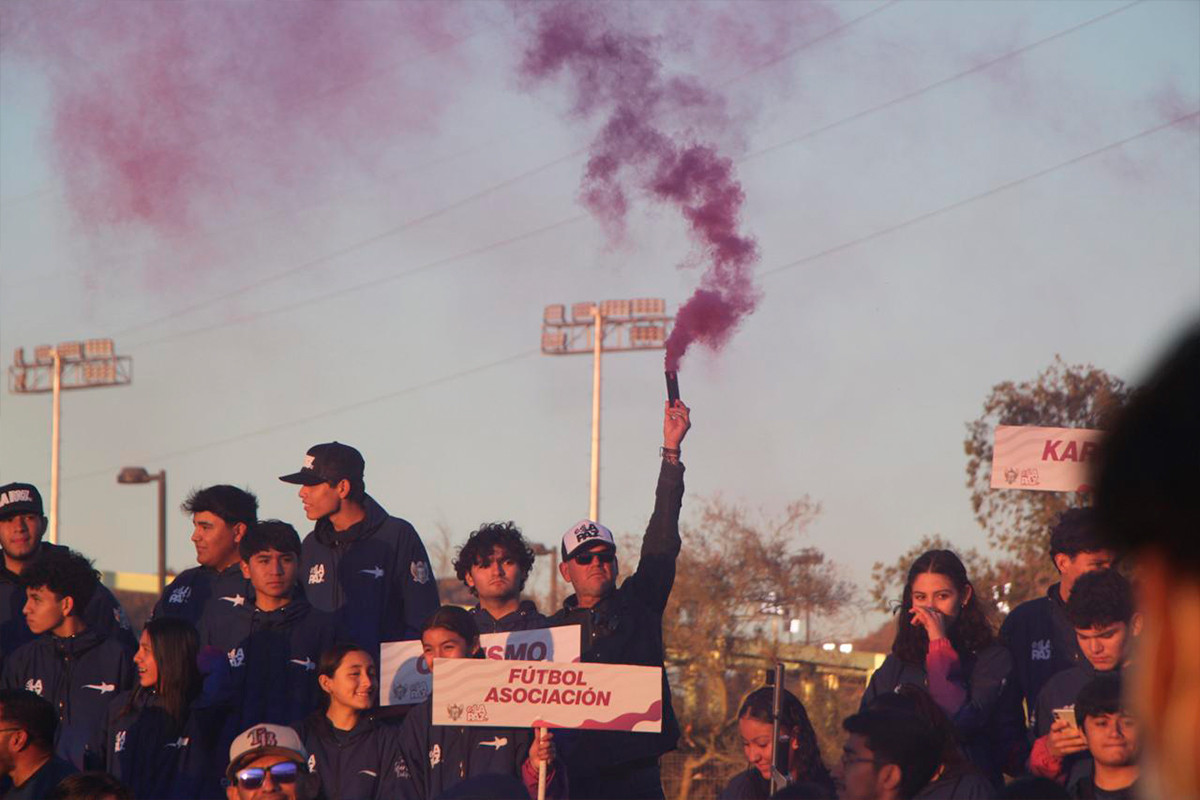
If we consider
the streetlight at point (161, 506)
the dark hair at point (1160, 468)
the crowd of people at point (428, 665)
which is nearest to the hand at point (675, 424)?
the crowd of people at point (428, 665)

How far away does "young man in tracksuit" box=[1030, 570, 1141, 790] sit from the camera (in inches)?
267

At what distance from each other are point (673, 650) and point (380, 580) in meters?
22.8

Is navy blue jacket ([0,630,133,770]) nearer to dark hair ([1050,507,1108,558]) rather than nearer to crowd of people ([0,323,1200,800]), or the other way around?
crowd of people ([0,323,1200,800])

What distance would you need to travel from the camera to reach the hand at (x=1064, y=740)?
661 centimetres

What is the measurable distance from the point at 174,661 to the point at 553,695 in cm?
207

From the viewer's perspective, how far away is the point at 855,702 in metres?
29.4

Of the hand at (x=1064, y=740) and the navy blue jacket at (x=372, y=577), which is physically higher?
the navy blue jacket at (x=372, y=577)

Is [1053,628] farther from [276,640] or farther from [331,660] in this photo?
[276,640]

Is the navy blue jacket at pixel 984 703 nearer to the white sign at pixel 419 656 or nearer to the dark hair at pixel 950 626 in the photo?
the dark hair at pixel 950 626

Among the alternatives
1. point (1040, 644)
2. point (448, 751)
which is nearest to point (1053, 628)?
point (1040, 644)

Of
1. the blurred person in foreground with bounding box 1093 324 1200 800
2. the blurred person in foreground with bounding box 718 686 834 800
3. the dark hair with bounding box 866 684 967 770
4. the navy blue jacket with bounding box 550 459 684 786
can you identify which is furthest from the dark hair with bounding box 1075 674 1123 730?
the blurred person in foreground with bounding box 1093 324 1200 800

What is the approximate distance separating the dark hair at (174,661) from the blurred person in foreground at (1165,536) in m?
7.58

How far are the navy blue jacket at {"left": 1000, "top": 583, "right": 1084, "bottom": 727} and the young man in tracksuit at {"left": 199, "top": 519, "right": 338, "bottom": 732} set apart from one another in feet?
12.0

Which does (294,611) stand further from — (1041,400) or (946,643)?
(1041,400)
